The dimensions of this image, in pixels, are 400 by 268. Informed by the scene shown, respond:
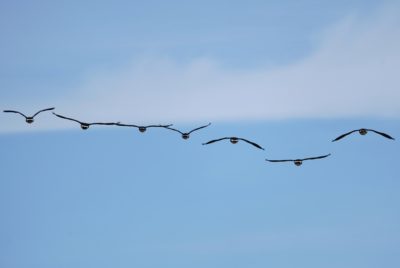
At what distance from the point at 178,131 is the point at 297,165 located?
12996mm

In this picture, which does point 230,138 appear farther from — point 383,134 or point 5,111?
point 5,111

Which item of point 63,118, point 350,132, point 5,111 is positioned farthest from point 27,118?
point 350,132

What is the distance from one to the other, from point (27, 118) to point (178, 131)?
15670 millimetres

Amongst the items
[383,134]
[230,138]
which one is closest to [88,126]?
[230,138]

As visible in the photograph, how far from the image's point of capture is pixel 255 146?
2485 inches

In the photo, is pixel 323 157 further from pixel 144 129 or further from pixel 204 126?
pixel 144 129

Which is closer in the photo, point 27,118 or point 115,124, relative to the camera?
point 115,124

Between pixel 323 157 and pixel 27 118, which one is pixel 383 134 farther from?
pixel 27 118

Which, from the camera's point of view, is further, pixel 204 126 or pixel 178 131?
pixel 178 131

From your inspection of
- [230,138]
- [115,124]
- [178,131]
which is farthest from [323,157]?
[115,124]

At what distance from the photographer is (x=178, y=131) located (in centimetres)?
6888

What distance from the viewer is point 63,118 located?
61.0 metres

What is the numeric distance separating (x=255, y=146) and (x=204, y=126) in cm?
541

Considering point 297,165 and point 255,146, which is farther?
point 297,165
